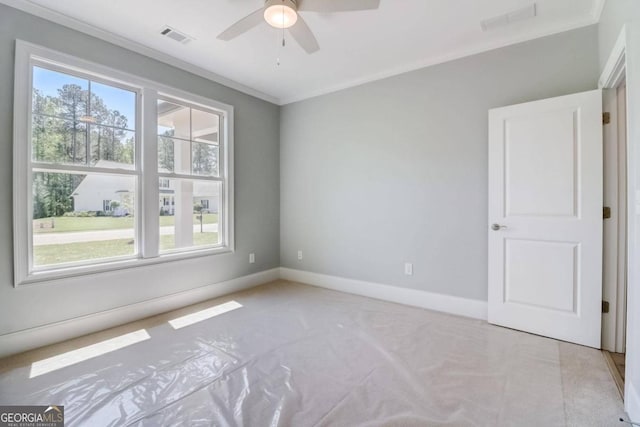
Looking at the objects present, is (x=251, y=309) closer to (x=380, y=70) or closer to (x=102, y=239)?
(x=102, y=239)

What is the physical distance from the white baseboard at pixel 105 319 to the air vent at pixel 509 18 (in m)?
3.90

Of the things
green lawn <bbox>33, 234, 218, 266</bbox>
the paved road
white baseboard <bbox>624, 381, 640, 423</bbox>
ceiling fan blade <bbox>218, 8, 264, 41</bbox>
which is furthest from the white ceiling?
white baseboard <bbox>624, 381, 640, 423</bbox>

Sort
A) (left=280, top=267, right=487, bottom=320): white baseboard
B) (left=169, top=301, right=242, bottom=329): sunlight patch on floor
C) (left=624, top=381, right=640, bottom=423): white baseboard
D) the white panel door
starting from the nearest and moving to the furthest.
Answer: (left=624, top=381, right=640, bottom=423): white baseboard < the white panel door < (left=169, top=301, right=242, bottom=329): sunlight patch on floor < (left=280, top=267, right=487, bottom=320): white baseboard

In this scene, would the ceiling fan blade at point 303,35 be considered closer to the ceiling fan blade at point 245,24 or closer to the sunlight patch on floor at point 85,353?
the ceiling fan blade at point 245,24

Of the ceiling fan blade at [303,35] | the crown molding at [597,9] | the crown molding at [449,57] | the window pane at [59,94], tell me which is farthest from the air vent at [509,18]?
the window pane at [59,94]

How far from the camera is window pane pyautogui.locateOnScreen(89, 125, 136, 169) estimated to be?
2.70m

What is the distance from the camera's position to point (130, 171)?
9.55 feet

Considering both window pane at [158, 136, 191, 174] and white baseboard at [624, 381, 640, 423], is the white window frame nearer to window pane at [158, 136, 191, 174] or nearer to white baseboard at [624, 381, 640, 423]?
window pane at [158, 136, 191, 174]

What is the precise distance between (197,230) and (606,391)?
3873mm

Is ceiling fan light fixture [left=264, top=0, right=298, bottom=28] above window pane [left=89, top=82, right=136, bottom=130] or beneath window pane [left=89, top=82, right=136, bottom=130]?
above

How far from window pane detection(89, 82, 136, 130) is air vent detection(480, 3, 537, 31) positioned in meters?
3.45

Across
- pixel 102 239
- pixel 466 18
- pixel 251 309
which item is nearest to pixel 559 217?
pixel 466 18

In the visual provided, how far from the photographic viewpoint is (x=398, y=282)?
3.39 metres

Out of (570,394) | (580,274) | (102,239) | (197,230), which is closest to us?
(570,394)
